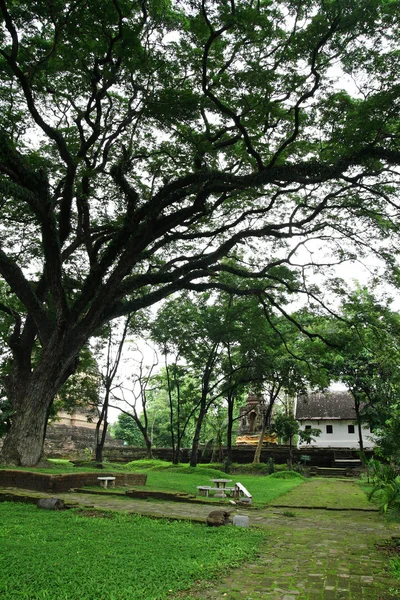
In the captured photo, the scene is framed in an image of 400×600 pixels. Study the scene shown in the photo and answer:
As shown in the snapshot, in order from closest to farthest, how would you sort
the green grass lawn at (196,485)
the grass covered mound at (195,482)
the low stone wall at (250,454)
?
the green grass lawn at (196,485) → the grass covered mound at (195,482) → the low stone wall at (250,454)

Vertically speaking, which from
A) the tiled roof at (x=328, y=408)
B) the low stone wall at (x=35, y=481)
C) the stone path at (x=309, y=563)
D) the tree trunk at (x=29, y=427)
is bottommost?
the stone path at (x=309, y=563)

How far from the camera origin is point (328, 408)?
37719 mm

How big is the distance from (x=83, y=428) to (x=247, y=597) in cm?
3033

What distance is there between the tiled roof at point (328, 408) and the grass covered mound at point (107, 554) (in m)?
31.6

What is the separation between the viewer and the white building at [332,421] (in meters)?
36.4

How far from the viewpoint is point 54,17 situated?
9.07 meters

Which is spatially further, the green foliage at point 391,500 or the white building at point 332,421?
the white building at point 332,421

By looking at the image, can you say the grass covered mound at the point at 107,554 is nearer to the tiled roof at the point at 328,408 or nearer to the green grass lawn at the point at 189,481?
the green grass lawn at the point at 189,481

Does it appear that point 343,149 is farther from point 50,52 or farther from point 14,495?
point 14,495

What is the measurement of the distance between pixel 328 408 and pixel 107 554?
117ft

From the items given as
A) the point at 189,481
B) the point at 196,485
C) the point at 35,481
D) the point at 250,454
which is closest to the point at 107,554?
the point at 35,481

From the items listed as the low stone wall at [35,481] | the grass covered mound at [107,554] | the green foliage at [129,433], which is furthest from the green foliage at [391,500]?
the green foliage at [129,433]

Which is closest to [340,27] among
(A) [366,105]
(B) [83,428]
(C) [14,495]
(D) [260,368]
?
(A) [366,105]

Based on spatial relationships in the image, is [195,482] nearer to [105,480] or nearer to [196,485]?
[196,485]
